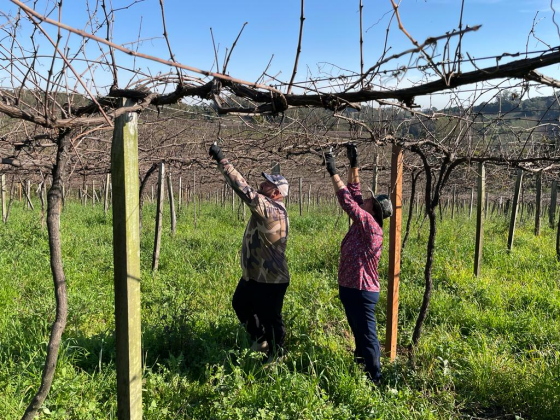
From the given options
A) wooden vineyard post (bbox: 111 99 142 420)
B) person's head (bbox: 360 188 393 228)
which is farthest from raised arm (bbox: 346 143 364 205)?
wooden vineyard post (bbox: 111 99 142 420)

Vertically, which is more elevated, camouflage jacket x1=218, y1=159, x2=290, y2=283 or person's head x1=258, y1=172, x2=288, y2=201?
person's head x1=258, y1=172, x2=288, y2=201

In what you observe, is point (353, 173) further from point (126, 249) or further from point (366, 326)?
point (126, 249)

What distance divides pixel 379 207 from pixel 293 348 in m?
1.57

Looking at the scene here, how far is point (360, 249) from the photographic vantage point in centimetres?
305

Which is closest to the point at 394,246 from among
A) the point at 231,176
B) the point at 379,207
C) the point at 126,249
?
the point at 379,207

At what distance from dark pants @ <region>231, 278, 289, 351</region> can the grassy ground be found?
0.64 ft

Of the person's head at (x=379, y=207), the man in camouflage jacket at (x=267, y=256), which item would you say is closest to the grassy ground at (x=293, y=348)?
the man in camouflage jacket at (x=267, y=256)

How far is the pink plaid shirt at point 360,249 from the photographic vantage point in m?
2.94

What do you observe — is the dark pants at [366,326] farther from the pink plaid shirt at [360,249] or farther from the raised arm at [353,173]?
the raised arm at [353,173]

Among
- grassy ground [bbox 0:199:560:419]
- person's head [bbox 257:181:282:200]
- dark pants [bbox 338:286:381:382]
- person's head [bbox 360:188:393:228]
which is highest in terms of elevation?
person's head [bbox 257:181:282:200]

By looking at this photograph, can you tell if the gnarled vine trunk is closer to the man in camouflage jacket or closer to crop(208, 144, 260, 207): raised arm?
crop(208, 144, 260, 207): raised arm

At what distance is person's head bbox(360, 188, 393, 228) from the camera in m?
3.08

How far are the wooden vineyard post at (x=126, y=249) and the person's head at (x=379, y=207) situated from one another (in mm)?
1944

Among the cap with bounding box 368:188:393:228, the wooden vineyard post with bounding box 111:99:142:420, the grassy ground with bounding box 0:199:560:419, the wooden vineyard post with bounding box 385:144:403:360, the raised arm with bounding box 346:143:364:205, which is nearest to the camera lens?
the wooden vineyard post with bounding box 111:99:142:420
